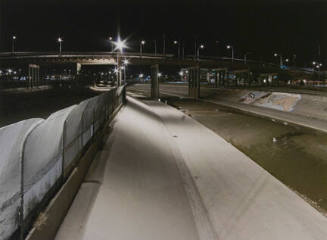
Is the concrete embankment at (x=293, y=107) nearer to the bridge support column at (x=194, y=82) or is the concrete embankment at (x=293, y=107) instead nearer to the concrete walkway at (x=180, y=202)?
the concrete walkway at (x=180, y=202)

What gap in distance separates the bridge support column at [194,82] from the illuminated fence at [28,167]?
252 feet

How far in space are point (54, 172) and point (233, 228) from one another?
534 centimetres

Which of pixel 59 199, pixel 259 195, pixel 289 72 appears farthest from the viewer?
pixel 289 72

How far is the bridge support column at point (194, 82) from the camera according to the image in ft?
280

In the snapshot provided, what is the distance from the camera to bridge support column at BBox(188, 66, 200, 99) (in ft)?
280

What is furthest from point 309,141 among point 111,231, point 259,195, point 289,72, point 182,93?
point 289,72

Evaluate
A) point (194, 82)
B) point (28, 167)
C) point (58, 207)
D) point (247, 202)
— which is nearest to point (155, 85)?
point (194, 82)

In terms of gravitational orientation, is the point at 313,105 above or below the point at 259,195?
above

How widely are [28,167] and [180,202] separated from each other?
21.5 feet

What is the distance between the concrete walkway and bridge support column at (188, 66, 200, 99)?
67.8 m

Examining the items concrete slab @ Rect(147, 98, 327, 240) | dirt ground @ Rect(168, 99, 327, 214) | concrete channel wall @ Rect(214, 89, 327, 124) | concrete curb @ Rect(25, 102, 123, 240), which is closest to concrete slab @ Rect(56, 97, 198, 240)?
concrete curb @ Rect(25, 102, 123, 240)

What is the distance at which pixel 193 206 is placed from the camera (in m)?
11.7

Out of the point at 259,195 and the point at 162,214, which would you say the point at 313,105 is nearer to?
the point at 259,195

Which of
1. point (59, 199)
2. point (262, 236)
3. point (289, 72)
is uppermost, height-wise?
point (289, 72)
